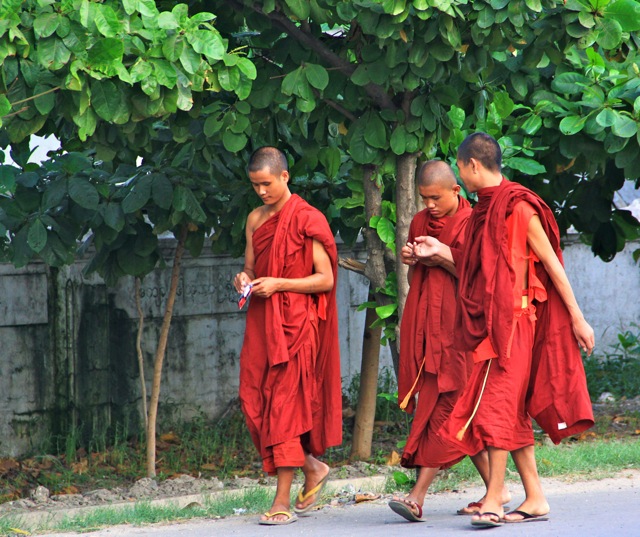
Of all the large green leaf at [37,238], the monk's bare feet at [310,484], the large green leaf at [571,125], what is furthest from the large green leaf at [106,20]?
the large green leaf at [571,125]

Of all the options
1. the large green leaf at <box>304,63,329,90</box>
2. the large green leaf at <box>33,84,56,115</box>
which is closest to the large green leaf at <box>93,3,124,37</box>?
the large green leaf at <box>33,84,56,115</box>

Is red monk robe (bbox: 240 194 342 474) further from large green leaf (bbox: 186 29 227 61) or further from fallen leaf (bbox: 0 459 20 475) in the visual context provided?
fallen leaf (bbox: 0 459 20 475)

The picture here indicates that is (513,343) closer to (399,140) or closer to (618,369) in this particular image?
(399,140)

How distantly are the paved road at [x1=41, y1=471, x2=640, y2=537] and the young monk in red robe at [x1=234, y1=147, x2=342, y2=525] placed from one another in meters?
0.19

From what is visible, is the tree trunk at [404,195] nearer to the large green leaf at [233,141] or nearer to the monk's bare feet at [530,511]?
the large green leaf at [233,141]

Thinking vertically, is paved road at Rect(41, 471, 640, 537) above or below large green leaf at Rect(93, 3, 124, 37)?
below

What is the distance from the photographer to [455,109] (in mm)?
5703

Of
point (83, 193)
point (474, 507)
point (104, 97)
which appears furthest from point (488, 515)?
point (83, 193)

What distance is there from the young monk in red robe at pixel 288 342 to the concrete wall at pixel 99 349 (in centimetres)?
280

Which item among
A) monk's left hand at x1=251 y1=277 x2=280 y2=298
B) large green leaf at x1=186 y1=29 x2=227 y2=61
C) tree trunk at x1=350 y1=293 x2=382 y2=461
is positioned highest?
large green leaf at x1=186 y1=29 x2=227 y2=61

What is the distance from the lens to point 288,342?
496 cm

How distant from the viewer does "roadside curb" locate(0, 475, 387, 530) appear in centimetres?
548

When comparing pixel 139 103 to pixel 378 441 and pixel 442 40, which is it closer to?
pixel 442 40

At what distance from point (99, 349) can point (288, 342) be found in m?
3.11
